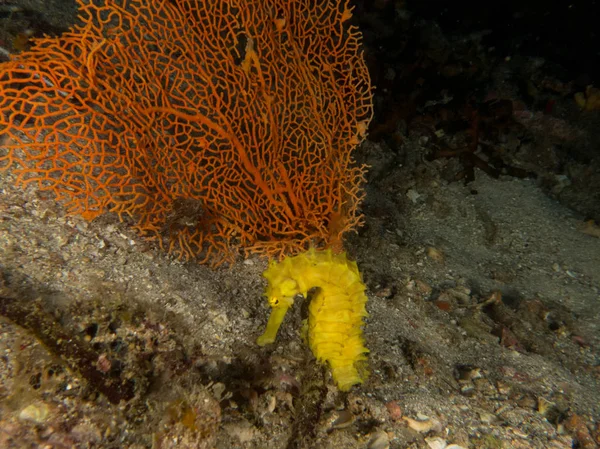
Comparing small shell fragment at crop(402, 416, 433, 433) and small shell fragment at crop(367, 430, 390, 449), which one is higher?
small shell fragment at crop(367, 430, 390, 449)

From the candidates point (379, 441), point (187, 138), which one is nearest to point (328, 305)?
point (379, 441)

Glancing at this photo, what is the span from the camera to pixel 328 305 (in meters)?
2.97

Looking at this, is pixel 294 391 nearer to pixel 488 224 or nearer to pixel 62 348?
pixel 62 348

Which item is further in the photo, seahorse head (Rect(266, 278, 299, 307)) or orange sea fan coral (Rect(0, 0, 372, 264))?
orange sea fan coral (Rect(0, 0, 372, 264))

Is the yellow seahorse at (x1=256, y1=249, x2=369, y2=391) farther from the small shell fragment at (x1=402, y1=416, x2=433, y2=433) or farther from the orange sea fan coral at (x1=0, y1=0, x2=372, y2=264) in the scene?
the orange sea fan coral at (x1=0, y1=0, x2=372, y2=264)

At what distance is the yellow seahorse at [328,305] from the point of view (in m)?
2.86

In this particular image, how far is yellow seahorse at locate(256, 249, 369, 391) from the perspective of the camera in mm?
2855

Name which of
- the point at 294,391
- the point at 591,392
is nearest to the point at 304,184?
the point at 294,391

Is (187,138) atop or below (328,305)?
atop

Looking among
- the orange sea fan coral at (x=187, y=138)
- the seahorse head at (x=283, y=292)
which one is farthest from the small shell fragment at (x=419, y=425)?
the orange sea fan coral at (x=187, y=138)

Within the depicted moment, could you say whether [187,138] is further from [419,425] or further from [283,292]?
[419,425]

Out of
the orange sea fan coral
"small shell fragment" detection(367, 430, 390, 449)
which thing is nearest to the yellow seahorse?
"small shell fragment" detection(367, 430, 390, 449)

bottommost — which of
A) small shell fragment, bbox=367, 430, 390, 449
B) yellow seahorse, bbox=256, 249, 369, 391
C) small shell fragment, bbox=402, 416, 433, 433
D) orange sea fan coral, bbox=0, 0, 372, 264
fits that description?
small shell fragment, bbox=402, 416, 433, 433

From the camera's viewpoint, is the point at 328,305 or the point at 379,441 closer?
the point at 379,441
